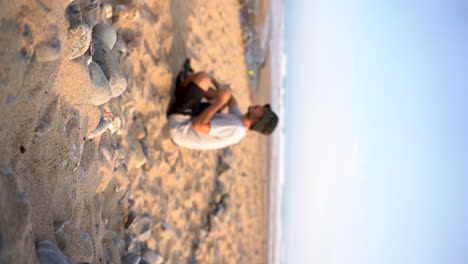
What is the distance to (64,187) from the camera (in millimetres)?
1020

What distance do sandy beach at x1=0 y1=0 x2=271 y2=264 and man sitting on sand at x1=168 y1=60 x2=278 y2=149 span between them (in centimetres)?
8

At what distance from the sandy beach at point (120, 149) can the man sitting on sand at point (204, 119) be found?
82 millimetres

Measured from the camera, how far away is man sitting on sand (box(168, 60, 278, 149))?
85.0 inches

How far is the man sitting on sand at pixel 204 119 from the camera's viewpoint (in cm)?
216

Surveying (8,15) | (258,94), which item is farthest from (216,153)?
(8,15)

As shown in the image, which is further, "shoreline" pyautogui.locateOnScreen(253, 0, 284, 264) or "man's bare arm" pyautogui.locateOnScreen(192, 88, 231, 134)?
"shoreline" pyautogui.locateOnScreen(253, 0, 284, 264)

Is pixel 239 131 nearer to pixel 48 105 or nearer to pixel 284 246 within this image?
pixel 48 105

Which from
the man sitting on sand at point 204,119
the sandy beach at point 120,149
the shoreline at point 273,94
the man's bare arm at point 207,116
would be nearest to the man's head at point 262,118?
the man sitting on sand at point 204,119

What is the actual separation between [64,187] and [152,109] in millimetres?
1072

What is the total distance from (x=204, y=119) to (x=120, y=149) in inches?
24.4

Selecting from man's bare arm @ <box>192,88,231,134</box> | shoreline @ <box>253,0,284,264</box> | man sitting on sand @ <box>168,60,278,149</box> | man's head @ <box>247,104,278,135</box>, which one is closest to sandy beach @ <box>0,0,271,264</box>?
man sitting on sand @ <box>168,60,278,149</box>

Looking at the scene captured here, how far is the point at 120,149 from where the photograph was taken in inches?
64.2

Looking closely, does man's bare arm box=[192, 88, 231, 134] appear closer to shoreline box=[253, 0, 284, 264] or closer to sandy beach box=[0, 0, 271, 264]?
sandy beach box=[0, 0, 271, 264]

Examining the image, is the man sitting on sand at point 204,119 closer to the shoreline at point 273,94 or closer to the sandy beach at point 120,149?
the sandy beach at point 120,149
